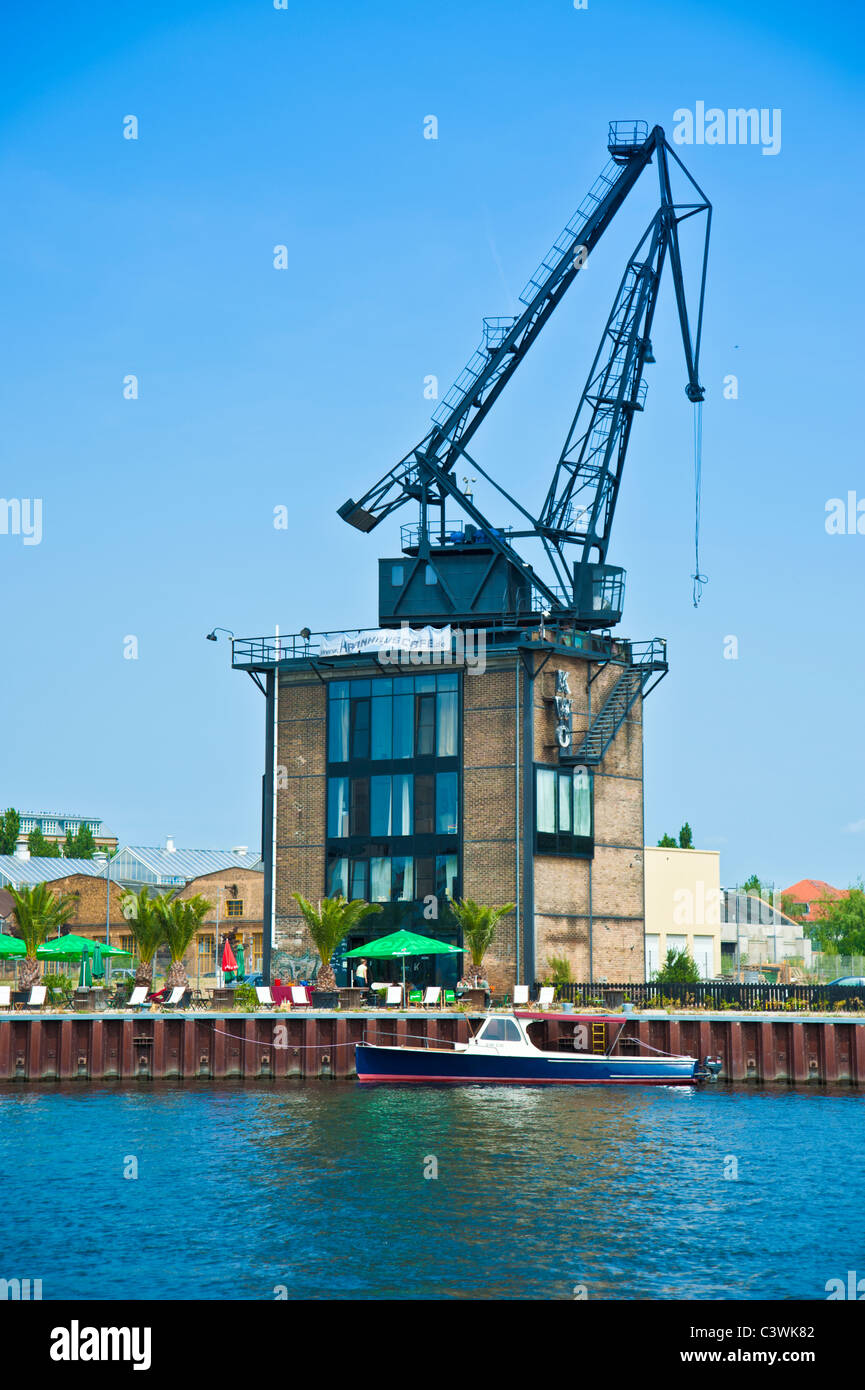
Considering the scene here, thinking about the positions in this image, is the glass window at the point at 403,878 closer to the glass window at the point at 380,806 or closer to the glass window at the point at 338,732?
the glass window at the point at 380,806

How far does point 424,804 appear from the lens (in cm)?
6631

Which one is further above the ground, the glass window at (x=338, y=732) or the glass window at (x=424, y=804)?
the glass window at (x=338, y=732)

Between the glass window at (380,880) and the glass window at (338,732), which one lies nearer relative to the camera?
the glass window at (380,880)

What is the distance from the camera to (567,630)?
6731 centimetres

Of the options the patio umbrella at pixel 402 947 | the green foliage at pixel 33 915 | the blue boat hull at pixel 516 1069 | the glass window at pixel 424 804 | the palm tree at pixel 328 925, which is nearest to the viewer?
the blue boat hull at pixel 516 1069

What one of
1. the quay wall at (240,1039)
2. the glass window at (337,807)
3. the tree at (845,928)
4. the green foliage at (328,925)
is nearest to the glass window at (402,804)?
the glass window at (337,807)

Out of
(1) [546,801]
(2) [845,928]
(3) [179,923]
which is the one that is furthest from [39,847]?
(1) [546,801]

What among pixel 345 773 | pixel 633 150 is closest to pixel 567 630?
pixel 345 773

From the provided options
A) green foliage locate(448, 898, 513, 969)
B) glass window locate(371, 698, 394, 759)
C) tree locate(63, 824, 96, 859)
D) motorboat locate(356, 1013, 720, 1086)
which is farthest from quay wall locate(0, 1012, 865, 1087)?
tree locate(63, 824, 96, 859)

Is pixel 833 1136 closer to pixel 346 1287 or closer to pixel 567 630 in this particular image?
pixel 346 1287

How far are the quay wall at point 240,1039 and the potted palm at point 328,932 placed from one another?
5.65 feet

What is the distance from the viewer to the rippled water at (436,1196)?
86.3 ft

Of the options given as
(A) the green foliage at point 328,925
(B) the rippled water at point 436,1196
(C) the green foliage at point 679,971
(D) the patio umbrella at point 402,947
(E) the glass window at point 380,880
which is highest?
(E) the glass window at point 380,880

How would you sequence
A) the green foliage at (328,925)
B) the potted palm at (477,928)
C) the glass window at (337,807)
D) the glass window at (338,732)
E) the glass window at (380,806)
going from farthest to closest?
the glass window at (338,732)
the glass window at (337,807)
the glass window at (380,806)
the potted palm at (477,928)
the green foliage at (328,925)
